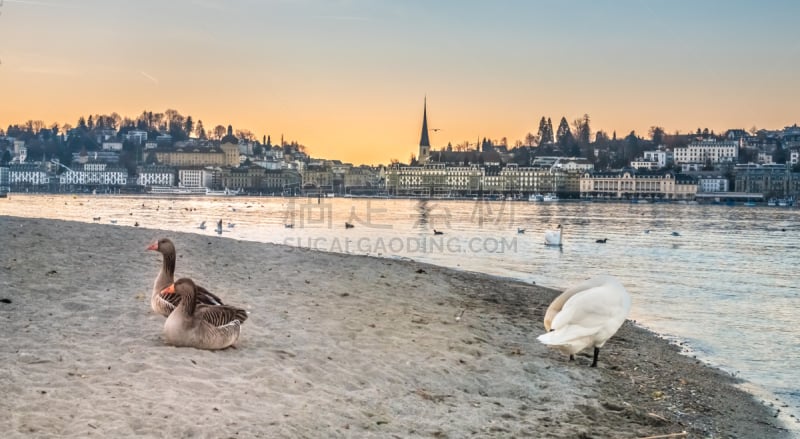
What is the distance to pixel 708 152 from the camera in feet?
632

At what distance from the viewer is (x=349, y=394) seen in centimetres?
562

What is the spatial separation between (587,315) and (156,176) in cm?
18091

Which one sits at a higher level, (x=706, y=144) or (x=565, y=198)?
(x=706, y=144)

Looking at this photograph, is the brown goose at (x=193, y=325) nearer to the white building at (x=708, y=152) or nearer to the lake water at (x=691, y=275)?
the lake water at (x=691, y=275)

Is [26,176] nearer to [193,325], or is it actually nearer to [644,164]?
[644,164]

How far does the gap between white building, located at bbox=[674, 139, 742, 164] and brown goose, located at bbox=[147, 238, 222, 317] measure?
193 metres

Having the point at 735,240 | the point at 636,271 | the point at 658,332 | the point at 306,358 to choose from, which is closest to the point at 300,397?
the point at 306,358

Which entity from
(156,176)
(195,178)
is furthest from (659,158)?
(156,176)

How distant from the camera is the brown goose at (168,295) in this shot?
Result: 6.52 metres

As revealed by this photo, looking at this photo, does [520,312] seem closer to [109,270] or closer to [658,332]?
[658,332]

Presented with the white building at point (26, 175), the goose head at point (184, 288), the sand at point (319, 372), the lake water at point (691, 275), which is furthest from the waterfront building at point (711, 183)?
the goose head at point (184, 288)

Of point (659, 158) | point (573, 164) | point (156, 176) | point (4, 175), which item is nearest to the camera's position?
point (573, 164)

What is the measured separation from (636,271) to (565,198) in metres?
143

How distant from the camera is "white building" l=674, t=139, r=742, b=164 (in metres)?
190
